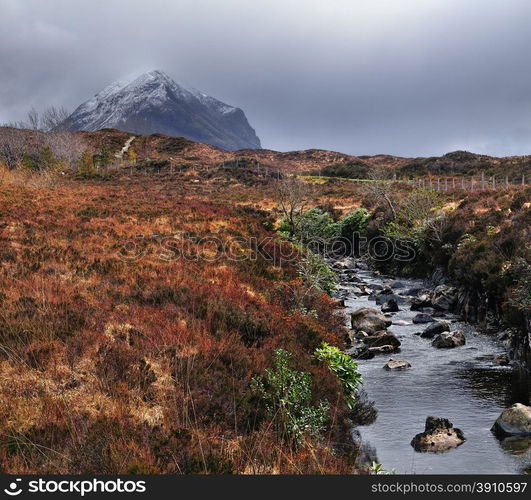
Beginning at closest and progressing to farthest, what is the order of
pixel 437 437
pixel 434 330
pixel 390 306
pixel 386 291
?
pixel 437 437 → pixel 434 330 → pixel 390 306 → pixel 386 291

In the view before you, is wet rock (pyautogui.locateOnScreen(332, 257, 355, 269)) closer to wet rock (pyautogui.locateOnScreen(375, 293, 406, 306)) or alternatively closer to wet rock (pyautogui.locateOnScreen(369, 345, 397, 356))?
wet rock (pyautogui.locateOnScreen(375, 293, 406, 306))

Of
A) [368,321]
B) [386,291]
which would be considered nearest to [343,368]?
[368,321]

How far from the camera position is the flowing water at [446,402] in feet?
27.5

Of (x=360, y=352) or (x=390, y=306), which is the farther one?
(x=390, y=306)

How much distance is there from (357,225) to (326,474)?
35806 millimetres

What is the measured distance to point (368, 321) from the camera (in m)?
18.1

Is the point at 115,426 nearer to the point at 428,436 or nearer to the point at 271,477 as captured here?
the point at 271,477

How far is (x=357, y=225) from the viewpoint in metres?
40.0

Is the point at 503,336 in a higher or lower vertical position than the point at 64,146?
lower

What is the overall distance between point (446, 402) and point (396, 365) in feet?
9.06

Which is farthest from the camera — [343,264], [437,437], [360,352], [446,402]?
[343,264]

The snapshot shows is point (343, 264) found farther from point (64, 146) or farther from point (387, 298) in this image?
point (64, 146)

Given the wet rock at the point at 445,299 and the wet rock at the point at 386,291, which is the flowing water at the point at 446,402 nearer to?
the wet rock at the point at 445,299

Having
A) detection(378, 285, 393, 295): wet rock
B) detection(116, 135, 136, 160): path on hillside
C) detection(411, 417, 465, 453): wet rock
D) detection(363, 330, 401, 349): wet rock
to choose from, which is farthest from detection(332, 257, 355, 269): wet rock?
detection(116, 135, 136, 160): path on hillside
